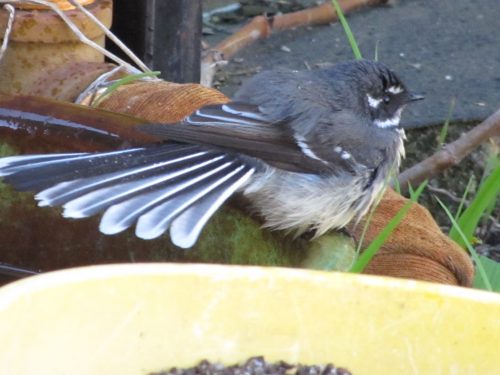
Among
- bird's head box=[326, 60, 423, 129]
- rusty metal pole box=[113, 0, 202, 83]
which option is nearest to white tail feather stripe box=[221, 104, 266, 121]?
bird's head box=[326, 60, 423, 129]

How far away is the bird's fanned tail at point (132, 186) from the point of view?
1.93 metres

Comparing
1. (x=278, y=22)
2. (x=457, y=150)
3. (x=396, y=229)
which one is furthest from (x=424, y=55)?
(x=396, y=229)

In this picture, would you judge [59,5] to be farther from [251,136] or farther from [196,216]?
[196,216]

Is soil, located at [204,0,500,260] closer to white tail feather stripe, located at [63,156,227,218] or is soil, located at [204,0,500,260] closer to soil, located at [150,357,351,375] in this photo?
white tail feather stripe, located at [63,156,227,218]

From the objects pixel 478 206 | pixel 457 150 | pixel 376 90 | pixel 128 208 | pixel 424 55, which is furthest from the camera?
pixel 424 55

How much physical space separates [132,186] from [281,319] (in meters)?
0.78

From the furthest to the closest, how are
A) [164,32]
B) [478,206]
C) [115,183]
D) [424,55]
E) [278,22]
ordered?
[278,22]
[424,55]
[164,32]
[478,206]
[115,183]

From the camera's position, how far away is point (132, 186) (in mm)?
2111

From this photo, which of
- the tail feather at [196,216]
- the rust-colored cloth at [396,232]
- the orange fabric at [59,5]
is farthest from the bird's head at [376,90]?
the orange fabric at [59,5]

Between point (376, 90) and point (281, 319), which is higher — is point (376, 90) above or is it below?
below

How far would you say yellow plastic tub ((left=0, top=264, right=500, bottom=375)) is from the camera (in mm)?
1333

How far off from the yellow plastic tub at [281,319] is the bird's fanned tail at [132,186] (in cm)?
51

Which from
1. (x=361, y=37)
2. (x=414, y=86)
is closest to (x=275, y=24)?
(x=361, y=37)

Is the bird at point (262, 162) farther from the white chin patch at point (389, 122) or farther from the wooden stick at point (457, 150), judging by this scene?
the wooden stick at point (457, 150)
